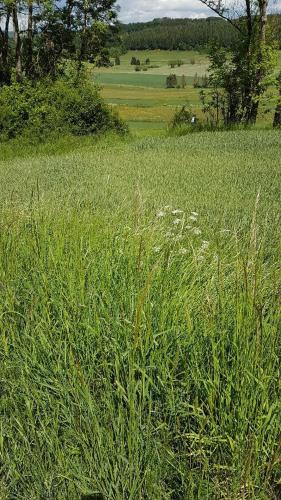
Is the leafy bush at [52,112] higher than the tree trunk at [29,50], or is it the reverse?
the tree trunk at [29,50]

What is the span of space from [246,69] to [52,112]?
803cm

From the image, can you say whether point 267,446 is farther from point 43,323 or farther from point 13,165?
point 13,165

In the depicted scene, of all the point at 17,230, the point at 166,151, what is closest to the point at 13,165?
the point at 166,151

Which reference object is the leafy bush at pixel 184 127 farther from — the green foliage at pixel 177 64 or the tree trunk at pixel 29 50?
the green foliage at pixel 177 64

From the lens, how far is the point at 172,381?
2.28m

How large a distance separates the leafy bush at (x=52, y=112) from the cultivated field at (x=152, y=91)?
2.80m

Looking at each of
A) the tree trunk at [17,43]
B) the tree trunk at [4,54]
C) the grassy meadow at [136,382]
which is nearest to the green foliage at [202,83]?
the tree trunk at [17,43]

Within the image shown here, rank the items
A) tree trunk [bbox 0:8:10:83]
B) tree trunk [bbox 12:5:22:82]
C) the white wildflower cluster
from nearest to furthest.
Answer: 1. the white wildflower cluster
2. tree trunk [bbox 12:5:22:82]
3. tree trunk [bbox 0:8:10:83]

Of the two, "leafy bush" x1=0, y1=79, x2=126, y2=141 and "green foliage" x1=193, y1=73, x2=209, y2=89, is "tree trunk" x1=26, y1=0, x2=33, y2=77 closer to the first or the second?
"leafy bush" x1=0, y1=79, x2=126, y2=141

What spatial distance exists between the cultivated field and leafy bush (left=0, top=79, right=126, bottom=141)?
9.17 ft

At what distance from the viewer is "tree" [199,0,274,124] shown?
1925 cm

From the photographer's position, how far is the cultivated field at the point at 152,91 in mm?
37678

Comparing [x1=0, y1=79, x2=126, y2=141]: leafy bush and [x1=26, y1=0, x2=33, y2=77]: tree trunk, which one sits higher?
[x1=26, y1=0, x2=33, y2=77]: tree trunk

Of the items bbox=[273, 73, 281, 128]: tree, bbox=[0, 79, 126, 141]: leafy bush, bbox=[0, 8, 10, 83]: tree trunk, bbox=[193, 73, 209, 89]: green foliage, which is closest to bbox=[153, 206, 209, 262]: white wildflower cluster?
bbox=[0, 79, 126, 141]: leafy bush
